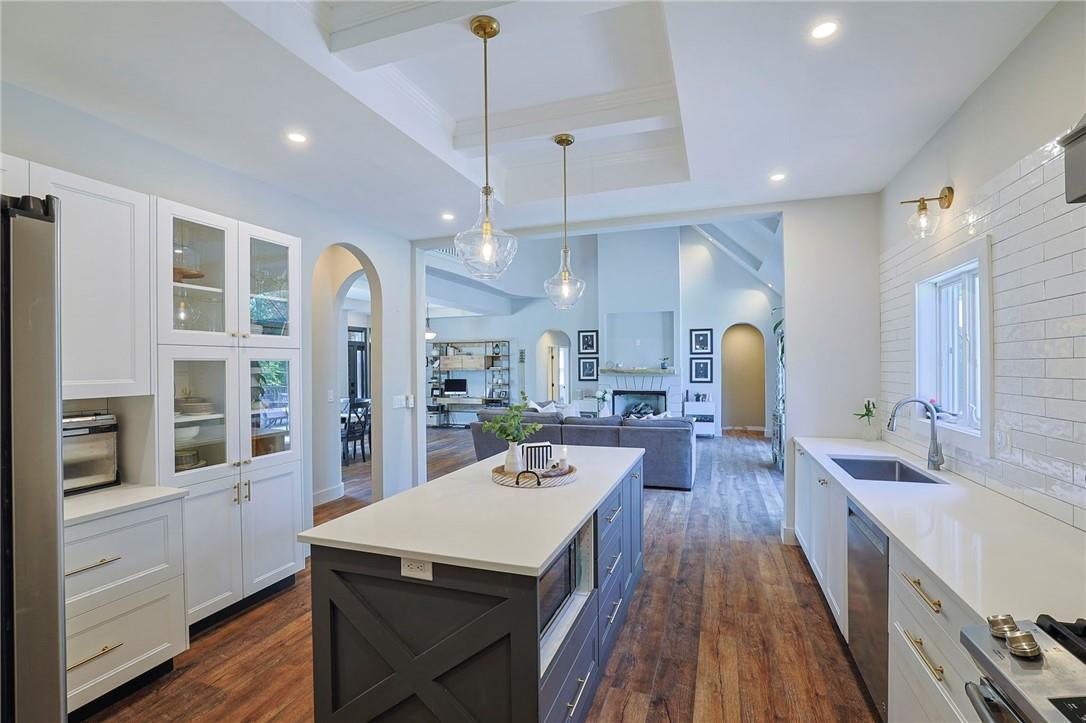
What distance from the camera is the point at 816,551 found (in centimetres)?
308

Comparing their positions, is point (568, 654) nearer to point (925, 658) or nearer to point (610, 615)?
point (610, 615)

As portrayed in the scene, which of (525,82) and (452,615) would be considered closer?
(452,615)

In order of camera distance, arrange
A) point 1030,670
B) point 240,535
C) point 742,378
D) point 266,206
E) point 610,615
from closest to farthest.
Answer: point 1030,670
point 610,615
point 240,535
point 266,206
point 742,378

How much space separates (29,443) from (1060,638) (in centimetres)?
200

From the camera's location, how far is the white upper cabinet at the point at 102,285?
6.86ft

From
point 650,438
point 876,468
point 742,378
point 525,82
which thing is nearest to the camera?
point 525,82

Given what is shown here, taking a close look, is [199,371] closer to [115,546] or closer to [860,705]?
[115,546]

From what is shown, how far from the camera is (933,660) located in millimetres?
1433

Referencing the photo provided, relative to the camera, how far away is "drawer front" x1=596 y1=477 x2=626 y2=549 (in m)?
2.24

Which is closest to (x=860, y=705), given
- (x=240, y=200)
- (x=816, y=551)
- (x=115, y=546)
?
(x=816, y=551)

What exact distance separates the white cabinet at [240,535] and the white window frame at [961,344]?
3623 mm

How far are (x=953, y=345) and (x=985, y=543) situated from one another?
5.66 ft

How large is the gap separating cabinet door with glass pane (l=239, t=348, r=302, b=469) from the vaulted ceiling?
1.23 m

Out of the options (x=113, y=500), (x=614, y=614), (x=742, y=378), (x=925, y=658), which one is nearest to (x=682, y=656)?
(x=614, y=614)
